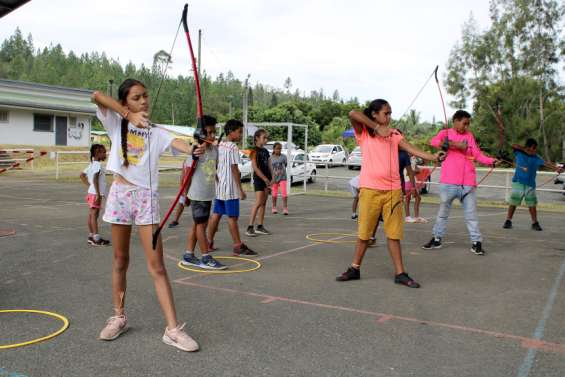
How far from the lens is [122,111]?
399 cm

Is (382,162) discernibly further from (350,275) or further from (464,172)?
(464,172)

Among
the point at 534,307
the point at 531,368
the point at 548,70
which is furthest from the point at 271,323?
the point at 548,70

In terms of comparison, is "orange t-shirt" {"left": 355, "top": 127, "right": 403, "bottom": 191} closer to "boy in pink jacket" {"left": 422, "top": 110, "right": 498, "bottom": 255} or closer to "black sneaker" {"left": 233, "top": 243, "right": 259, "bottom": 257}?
"boy in pink jacket" {"left": 422, "top": 110, "right": 498, "bottom": 255}

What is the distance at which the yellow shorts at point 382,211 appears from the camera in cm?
618

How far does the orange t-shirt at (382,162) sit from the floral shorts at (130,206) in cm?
281

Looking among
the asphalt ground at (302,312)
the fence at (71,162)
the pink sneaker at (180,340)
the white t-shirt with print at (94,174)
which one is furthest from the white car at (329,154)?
the pink sneaker at (180,340)

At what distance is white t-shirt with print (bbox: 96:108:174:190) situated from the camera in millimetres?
4176

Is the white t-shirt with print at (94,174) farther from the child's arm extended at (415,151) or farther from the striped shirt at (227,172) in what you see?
the child's arm extended at (415,151)

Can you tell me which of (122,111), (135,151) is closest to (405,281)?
(135,151)

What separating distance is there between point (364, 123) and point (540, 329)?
8.75 feet

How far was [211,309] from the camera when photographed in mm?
5066

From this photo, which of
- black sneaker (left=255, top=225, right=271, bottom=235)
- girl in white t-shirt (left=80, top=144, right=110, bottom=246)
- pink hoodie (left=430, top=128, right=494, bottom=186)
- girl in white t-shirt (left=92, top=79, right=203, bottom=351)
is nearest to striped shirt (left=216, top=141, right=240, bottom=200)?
girl in white t-shirt (left=80, top=144, right=110, bottom=246)

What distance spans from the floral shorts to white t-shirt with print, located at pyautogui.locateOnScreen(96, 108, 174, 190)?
0.24ft

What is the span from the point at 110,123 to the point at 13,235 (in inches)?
238
